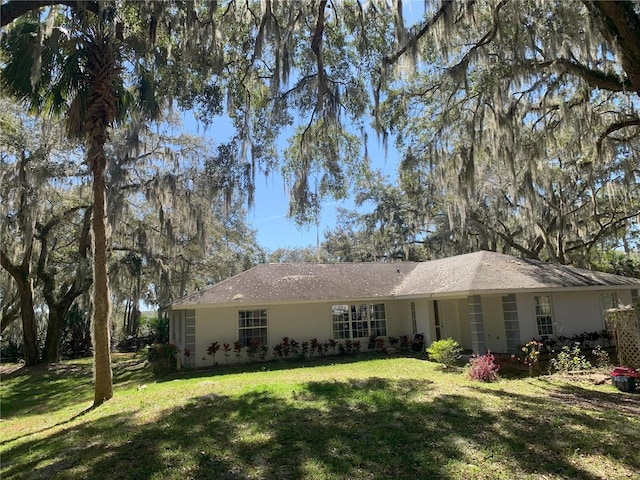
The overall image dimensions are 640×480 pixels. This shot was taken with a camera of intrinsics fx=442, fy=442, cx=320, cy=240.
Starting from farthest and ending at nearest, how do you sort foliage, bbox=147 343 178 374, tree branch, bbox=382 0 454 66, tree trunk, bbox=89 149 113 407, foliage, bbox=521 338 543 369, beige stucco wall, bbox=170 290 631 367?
foliage, bbox=147 343 178 374 → beige stucco wall, bbox=170 290 631 367 → foliage, bbox=521 338 543 369 → tree trunk, bbox=89 149 113 407 → tree branch, bbox=382 0 454 66

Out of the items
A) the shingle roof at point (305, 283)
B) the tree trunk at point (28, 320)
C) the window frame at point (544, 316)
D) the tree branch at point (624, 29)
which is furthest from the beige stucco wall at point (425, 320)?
the tree branch at point (624, 29)

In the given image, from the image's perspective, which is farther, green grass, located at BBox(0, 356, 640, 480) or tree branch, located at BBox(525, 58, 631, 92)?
tree branch, located at BBox(525, 58, 631, 92)

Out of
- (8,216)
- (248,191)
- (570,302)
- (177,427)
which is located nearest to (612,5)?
(248,191)

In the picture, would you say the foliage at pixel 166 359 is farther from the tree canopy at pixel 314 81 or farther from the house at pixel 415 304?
the tree canopy at pixel 314 81

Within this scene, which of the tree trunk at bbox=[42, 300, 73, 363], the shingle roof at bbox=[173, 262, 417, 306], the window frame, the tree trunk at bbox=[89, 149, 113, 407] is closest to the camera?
the tree trunk at bbox=[89, 149, 113, 407]

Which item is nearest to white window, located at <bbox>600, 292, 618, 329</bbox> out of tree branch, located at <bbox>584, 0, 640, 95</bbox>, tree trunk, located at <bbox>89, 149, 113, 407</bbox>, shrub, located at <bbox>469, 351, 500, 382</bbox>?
shrub, located at <bbox>469, 351, 500, 382</bbox>

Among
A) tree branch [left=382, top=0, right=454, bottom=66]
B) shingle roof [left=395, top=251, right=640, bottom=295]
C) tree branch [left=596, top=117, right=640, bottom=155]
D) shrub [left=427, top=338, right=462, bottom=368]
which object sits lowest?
shrub [left=427, top=338, right=462, bottom=368]

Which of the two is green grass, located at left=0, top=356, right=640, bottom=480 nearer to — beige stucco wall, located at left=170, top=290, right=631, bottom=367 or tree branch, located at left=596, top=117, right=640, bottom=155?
beige stucco wall, located at left=170, top=290, right=631, bottom=367

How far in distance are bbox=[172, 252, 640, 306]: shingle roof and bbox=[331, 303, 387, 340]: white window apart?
686mm

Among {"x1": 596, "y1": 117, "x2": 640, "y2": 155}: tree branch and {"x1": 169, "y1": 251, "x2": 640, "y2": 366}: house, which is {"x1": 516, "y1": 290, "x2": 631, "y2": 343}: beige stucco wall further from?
{"x1": 596, "y1": 117, "x2": 640, "y2": 155}: tree branch

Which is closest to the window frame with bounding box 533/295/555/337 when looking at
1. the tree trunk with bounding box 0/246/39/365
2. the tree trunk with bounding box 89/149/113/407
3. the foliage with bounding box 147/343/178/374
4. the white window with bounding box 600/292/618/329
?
the white window with bounding box 600/292/618/329

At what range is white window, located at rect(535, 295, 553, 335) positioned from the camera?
1406cm

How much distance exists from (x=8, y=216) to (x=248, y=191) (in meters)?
12.1

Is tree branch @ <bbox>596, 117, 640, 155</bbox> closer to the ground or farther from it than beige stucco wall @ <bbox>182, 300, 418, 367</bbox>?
farther from it
